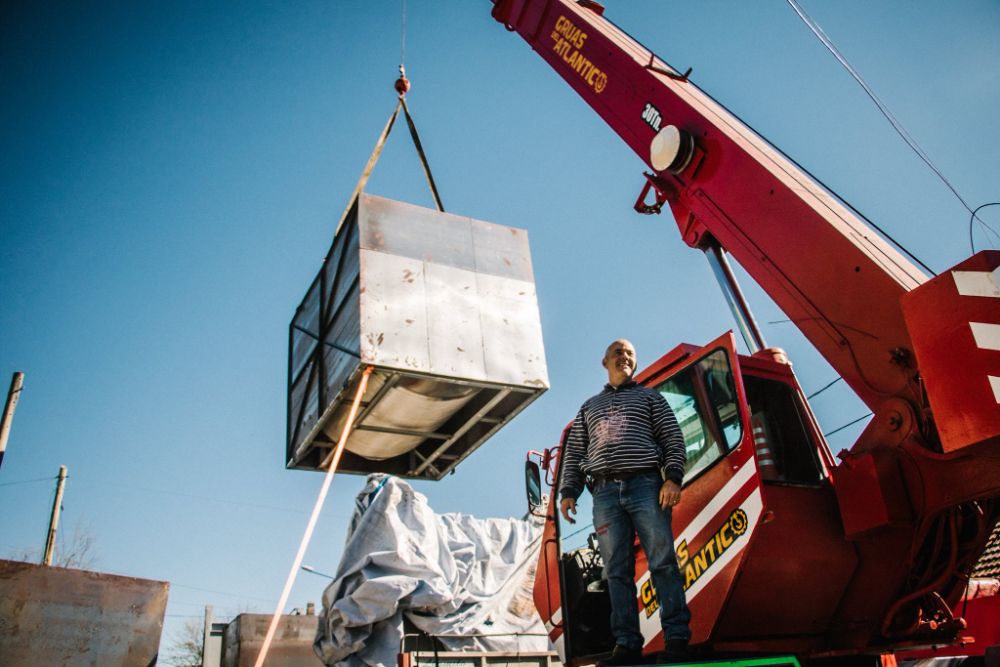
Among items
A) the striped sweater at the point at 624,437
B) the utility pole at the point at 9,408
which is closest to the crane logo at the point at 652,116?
the striped sweater at the point at 624,437

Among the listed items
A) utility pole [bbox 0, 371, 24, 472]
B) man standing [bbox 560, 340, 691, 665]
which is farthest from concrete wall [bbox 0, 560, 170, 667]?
utility pole [bbox 0, 371, 24, 472]

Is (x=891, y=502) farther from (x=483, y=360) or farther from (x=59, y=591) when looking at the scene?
(x=59, y=591)

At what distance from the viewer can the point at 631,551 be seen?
11.5 feet

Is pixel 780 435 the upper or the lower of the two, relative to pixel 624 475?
upper

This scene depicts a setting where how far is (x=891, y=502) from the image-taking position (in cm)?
338

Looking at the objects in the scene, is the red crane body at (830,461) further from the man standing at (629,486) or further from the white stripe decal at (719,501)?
the man standing at (629,486)

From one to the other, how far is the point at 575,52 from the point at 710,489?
443 cm

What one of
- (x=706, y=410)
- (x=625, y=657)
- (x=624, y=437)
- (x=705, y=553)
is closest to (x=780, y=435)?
(x=706, y=410)

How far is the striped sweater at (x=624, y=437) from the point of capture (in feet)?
11.5

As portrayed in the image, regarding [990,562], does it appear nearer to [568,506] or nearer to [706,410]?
[706,410]

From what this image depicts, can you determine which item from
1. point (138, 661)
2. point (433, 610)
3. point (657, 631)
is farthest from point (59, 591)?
point (657, 631)

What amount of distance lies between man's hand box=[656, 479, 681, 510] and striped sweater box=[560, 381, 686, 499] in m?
0.04

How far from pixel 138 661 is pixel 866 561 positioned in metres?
4.66

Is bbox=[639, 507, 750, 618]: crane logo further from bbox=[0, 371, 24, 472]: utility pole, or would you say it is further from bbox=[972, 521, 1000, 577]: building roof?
bbox=[0, 371, 24, 472]: utility pole
